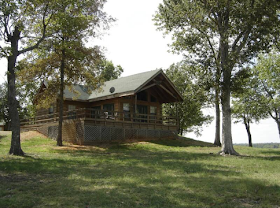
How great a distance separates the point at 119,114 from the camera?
31422mm

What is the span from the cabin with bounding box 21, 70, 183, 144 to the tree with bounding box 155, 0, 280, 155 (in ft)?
26.9

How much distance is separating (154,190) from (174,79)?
38149 mm

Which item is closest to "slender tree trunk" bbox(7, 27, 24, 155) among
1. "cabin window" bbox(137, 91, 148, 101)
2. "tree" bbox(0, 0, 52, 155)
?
"tree" bbox(0, 0, 52, 155)

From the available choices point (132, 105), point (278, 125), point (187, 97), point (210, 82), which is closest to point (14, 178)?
point (210, 82)

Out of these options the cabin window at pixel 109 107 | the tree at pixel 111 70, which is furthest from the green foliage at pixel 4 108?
the cabin window at pixel 109 107

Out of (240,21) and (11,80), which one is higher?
(240,21)

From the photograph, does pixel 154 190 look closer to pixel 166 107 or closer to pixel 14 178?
pixel 14 178

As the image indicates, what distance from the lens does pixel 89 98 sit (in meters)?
34.3

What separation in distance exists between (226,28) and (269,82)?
2335 centimetres

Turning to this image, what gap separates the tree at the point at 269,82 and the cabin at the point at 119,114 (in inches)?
623

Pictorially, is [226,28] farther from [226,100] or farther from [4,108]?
[4,108]

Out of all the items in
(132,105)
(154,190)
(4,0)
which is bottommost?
(154,190)

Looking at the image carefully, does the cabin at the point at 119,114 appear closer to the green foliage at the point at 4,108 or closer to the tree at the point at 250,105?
the tree at the point at 250,105

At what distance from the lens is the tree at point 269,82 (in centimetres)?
4047
